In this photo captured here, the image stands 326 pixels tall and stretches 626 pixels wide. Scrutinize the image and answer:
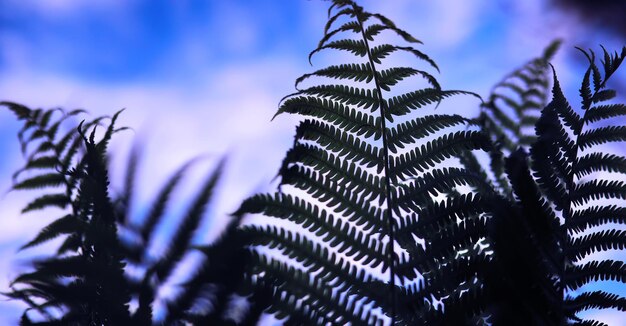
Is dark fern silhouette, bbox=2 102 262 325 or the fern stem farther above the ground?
the fern stem

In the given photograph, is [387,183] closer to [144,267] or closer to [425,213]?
[425,213]

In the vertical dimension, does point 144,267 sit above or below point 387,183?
below

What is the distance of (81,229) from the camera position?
1.83ft

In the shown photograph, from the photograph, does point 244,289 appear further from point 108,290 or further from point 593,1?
point 593,1

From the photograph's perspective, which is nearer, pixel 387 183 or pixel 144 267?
pixel 144 267

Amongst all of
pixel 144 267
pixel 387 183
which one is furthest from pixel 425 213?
pixel 144 267

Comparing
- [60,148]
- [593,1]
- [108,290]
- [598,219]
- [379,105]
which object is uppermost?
[593,1]

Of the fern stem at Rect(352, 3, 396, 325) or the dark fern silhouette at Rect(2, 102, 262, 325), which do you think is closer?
the dark fern silhouette at Rect(2, 102, 262, 325)

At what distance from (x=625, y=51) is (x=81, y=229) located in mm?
968

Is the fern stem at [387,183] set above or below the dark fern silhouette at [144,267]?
above

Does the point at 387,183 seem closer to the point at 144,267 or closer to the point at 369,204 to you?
the point at 369,204

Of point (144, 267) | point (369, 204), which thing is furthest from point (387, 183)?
point (144, 267)

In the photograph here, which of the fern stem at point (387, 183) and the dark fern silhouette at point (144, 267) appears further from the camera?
the fern stem at point (387, 183)

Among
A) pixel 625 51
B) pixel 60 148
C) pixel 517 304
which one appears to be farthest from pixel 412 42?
pixel 60 148
